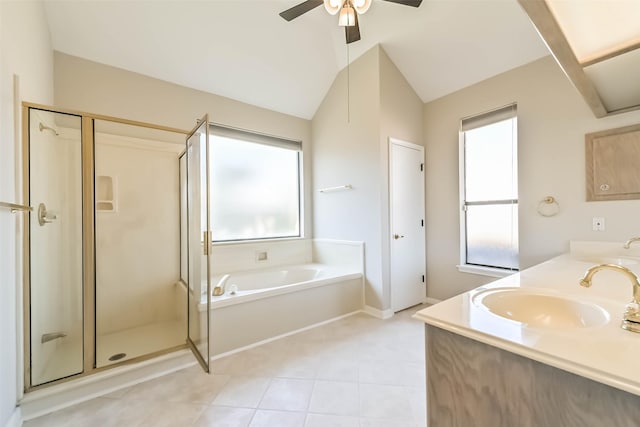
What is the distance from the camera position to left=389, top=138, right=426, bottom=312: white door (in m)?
3.03

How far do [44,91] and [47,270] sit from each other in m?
1.35

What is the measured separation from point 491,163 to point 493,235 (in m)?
0.77

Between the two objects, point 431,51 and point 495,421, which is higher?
point 431,51

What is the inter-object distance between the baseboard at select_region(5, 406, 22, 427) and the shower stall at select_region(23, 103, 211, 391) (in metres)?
0.14

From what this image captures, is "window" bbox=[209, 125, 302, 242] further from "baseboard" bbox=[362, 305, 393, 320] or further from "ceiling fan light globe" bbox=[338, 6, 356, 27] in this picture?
"ceiling fan light globe" bbox=[338, 6, 356, 27]

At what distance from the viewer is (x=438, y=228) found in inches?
128

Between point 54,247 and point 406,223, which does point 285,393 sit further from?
point 406,223

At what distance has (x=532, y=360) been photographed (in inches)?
28.1

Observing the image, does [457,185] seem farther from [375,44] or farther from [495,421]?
[495,421]

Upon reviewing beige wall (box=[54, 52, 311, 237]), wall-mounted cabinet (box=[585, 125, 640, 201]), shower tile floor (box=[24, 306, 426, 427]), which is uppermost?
beige wall (box=[54, 52, 311, 237])

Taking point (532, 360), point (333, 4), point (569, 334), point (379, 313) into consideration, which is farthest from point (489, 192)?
point (532, 360)

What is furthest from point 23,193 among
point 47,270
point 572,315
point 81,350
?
point 572,315

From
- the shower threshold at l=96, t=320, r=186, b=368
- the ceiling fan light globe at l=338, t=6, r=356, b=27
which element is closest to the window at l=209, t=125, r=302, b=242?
the shower threshold at l=96, t=320, r=186, b=368

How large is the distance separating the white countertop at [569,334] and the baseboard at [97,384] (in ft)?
6.36
